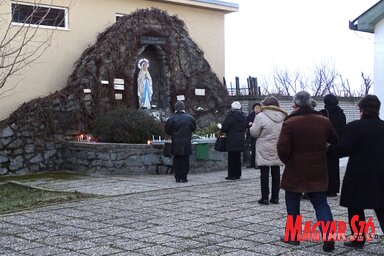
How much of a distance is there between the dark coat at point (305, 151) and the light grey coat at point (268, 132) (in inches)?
104

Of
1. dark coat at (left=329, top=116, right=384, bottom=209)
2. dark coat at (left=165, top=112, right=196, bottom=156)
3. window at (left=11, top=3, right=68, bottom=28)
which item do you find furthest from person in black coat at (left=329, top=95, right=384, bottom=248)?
window at (left=11, top=3, right=68, bottom=28)

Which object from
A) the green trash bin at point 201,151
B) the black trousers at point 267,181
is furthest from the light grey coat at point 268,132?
the green trash bin at point 201,151

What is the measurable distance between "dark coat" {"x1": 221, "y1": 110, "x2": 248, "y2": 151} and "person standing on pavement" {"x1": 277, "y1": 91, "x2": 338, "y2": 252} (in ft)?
18.7

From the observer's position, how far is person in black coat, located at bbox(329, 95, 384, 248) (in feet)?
19.9

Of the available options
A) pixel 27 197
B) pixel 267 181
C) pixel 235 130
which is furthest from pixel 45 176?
pixel 267 181

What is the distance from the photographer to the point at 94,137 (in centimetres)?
1505

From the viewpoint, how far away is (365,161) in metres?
6.13

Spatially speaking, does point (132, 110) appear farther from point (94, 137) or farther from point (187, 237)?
point (187, 237)

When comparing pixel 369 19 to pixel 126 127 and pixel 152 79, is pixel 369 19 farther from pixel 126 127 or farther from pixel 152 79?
pixel 152 79

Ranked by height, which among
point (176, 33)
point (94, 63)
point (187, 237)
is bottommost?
point (187, 237)

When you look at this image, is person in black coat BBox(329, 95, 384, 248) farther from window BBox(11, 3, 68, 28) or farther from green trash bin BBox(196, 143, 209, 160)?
window BBox(11, 3, 68, 28)

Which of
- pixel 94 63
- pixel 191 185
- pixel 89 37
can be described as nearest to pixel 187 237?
pixel 191 185

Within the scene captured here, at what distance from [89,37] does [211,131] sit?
Result: 4.47m

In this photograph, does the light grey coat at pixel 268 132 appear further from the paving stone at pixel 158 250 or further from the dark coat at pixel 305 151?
the paving stone at pixel 158 250
